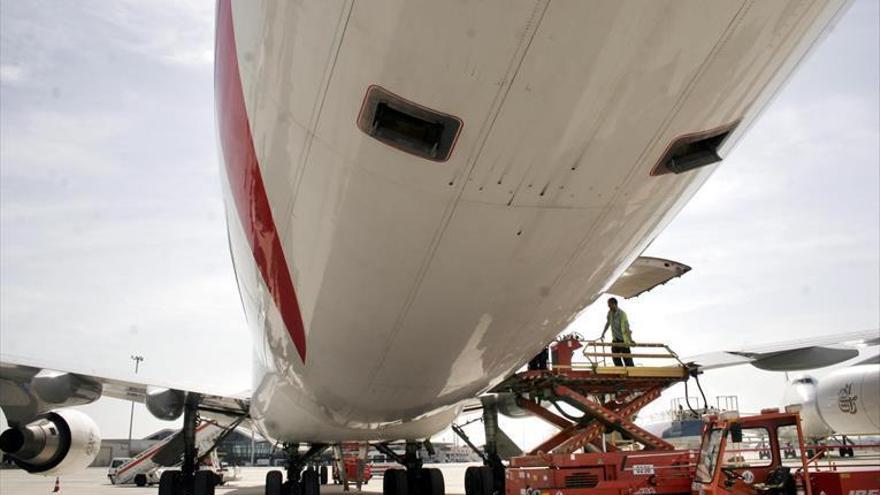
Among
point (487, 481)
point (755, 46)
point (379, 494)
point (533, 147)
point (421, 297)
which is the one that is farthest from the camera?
point (379, 494)

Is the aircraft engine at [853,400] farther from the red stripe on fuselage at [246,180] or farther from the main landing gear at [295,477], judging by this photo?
the red stripe on fuselage at [246,180]

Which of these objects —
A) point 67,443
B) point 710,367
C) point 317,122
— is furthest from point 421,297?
point 67,443

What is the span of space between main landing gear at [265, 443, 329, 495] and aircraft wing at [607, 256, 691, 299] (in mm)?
5989

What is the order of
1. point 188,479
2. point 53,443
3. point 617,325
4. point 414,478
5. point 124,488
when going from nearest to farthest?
point 53,443 → point 617,325 → point 188,479 → point 414,478 → point 124,488

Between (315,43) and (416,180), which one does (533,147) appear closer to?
(416,180)

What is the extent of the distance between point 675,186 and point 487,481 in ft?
30.1

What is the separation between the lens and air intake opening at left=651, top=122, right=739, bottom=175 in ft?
9.78

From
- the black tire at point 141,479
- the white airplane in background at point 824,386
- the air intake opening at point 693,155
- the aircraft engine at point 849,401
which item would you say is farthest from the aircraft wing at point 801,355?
the black tire at point 141,479

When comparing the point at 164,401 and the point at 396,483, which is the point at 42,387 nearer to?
the point at 164,401

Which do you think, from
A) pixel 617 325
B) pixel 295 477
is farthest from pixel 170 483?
pixel 617 325

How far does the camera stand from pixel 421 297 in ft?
12.3

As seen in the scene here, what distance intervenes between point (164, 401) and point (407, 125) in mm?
9596

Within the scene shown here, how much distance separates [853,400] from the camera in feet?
83.4

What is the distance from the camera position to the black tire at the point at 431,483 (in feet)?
40.0
